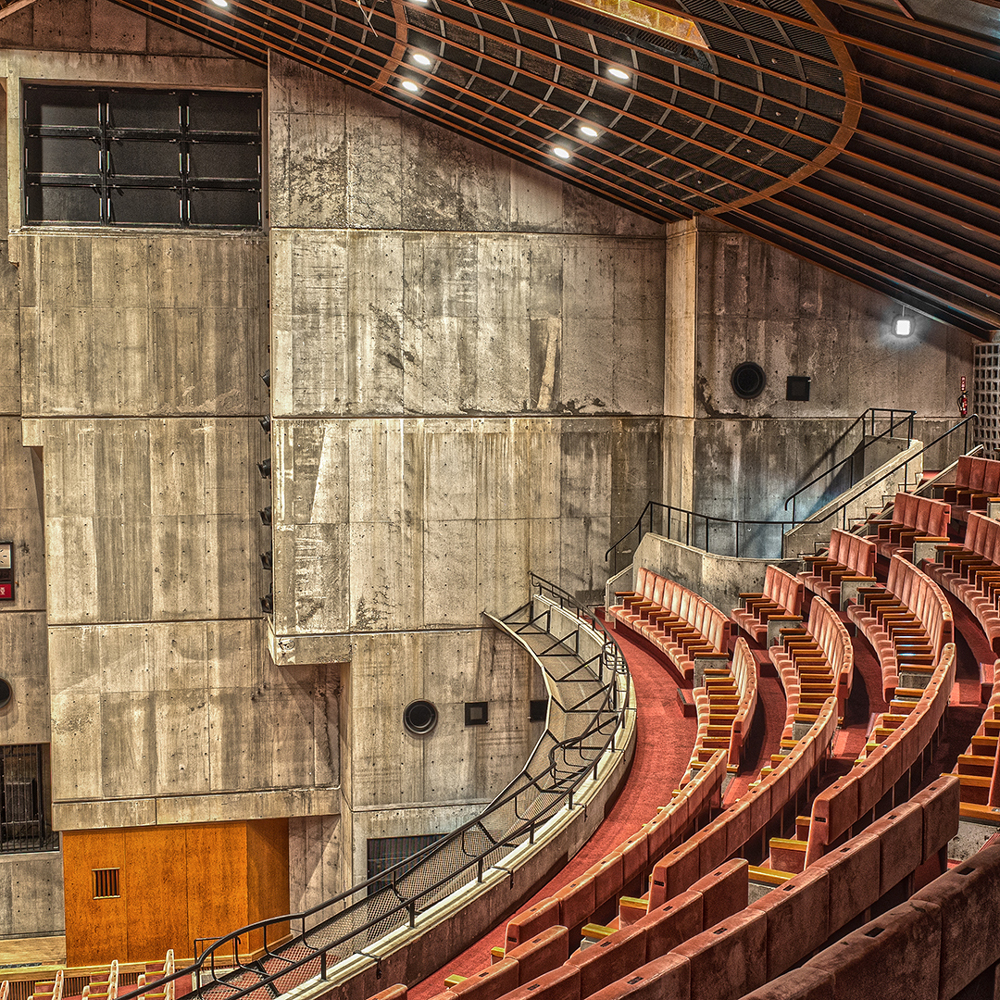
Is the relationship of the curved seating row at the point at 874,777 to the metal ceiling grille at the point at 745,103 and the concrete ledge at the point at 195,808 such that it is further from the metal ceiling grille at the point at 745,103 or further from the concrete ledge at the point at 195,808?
the concrete ledge at the point at 195,808

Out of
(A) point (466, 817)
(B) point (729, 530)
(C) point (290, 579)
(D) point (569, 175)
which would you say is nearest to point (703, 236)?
(D) point (569, 175)

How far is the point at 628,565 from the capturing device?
19.7m

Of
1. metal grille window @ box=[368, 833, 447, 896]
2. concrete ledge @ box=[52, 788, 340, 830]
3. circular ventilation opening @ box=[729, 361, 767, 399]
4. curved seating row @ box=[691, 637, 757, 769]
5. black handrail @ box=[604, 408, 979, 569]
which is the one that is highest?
circular ventilation opening @ box=[729, 361, 767, 399]

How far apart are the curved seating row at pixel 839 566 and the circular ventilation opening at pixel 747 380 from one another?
10.6ft

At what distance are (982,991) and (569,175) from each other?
50.5ft

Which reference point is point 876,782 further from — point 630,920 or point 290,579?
point 290,579

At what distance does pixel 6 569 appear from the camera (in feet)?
64.5

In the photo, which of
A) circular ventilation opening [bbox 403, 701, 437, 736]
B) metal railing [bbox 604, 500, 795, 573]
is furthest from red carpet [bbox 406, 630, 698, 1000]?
circular ventilation opening [bbox 403, 701, 437, 736]

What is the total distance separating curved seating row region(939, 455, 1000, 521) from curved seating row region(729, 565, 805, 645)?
7.84ft

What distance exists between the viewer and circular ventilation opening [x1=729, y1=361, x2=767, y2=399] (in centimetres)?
1858

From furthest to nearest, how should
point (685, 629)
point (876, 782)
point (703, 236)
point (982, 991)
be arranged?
1. point (703, 236)
2. point (685, 629)
3. point (876, 782)
4. point (982, 991)

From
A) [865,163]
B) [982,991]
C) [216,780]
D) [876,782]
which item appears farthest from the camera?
[216,780]

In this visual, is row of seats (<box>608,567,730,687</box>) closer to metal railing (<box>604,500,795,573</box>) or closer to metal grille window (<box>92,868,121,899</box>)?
metal railing (<box>604,500,795,573</box>)

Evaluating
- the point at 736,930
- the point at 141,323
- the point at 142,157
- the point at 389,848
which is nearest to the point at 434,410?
the point at 141,323
